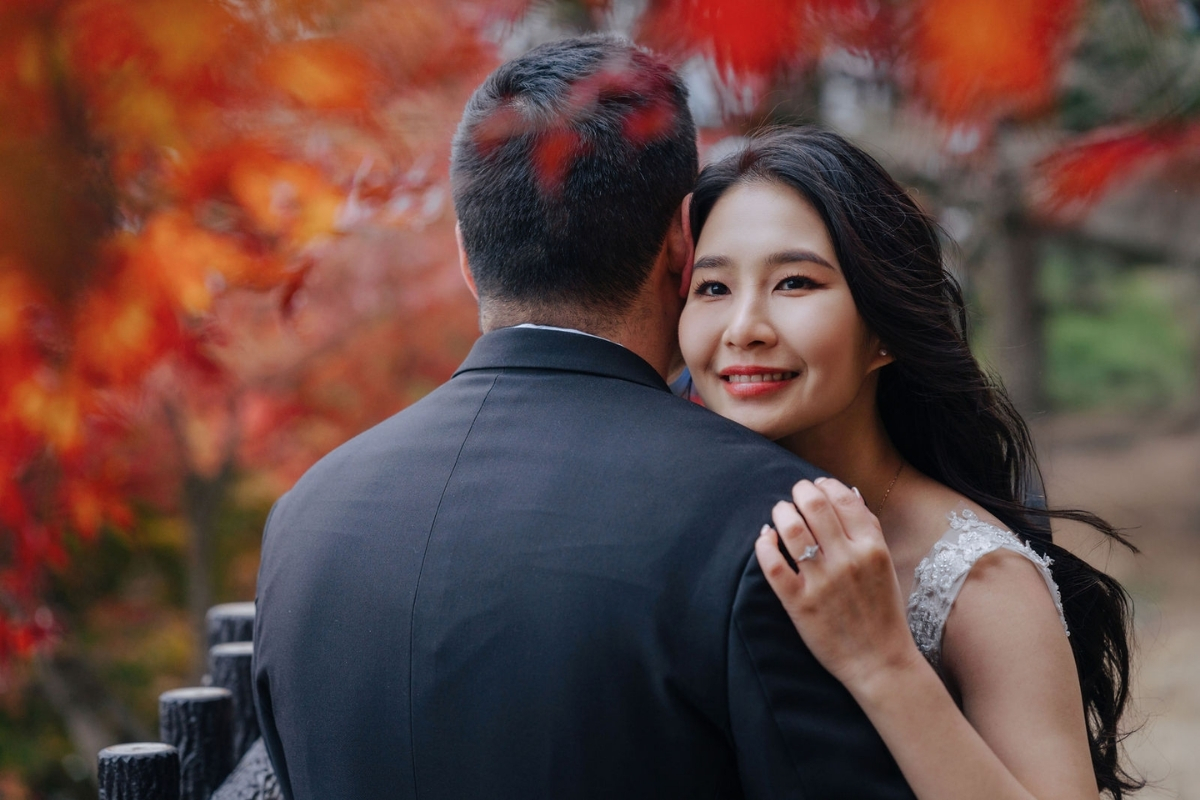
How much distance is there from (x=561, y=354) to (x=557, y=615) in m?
0.45

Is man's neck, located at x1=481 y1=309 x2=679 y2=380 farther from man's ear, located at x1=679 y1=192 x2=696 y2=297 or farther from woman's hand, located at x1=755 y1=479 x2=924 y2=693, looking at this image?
woman's hand, located at x1=755 y1=479 x2=924 y2=693

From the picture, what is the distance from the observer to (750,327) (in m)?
2.02

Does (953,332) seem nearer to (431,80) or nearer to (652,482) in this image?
(652,482)

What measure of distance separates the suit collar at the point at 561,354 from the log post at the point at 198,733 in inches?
63.9

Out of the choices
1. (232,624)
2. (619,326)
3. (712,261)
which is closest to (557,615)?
(619,326)

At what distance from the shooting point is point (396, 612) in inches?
66.1

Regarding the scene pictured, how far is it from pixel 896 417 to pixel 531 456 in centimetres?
108

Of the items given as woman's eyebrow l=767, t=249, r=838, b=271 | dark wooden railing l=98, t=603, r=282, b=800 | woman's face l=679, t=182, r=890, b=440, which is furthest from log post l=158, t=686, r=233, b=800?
Result: woman's eyebrow l=767, t=249, r=838, b=271

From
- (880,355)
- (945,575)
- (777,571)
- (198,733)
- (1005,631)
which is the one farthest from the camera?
(198,733)

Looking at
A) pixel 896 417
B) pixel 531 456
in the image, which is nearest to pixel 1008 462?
pixel 896 417

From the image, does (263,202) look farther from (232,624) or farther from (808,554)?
(808,554)

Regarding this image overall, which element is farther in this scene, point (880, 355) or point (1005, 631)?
point (880, 355)

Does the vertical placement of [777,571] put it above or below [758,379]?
below

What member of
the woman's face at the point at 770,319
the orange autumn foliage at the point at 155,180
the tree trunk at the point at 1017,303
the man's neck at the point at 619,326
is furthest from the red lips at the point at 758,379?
the tree trunk at the point at 1017,303
